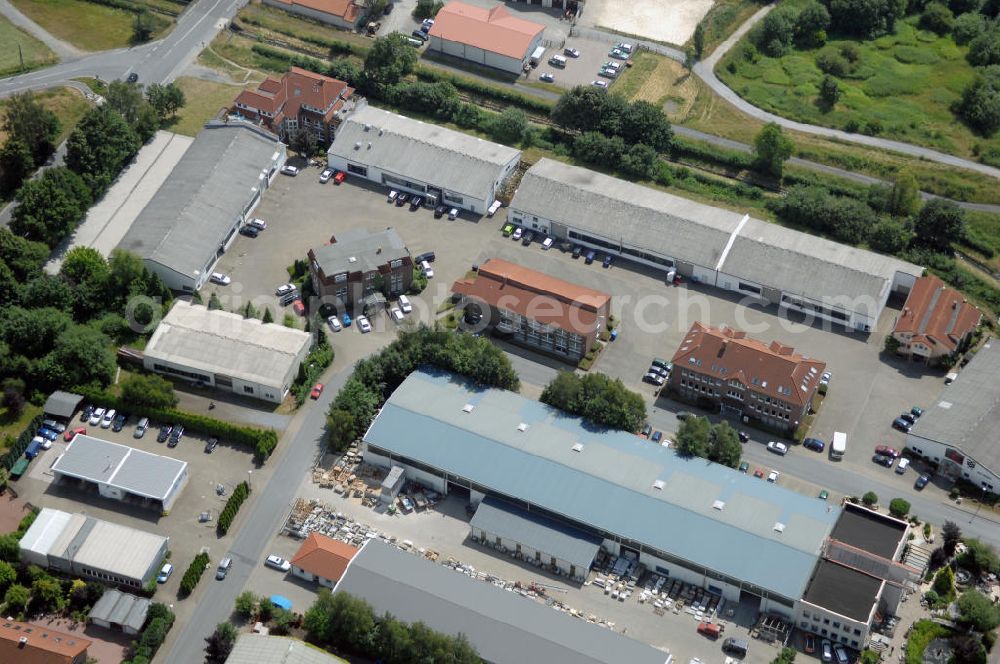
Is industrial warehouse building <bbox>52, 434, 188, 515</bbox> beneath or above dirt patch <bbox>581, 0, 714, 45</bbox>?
beneath

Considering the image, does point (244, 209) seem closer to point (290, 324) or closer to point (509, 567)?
point (290, 324)

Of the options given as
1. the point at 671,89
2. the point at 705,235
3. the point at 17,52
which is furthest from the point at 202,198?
the point at 671,89

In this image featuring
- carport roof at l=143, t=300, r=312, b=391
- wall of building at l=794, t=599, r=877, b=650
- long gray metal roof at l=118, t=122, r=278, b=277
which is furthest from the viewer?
long gray metal roof at l=118, t=122, r=278, b=277

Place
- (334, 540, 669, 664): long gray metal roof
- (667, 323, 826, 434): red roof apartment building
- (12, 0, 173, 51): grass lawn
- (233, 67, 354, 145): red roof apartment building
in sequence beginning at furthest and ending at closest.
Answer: (12, 0, 173, 51): grass lawn < (233, 67, 354, 145): red roof apartment building < (667, 323, 826, 434): red roof apartment building < (334, 540, 669, 664): long gray metal roof

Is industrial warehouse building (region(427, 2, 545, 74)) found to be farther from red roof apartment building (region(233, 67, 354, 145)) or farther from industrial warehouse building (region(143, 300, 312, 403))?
industrial warehouse building (region(143, 300, 312, 403))

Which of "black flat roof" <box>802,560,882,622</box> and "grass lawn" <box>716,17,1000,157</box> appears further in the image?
"grass lawn" <box>716,17,1000,157</box>

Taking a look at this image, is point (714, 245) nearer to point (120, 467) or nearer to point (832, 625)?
point (832, 625)

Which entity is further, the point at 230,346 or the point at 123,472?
the point at 230,346

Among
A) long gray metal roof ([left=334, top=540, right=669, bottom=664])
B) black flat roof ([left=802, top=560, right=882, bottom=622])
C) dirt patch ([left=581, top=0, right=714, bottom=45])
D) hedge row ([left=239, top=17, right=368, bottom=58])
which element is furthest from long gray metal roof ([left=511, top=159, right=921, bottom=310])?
long gray metal roof ([left=334, top=540, right=669, bottom=664])
